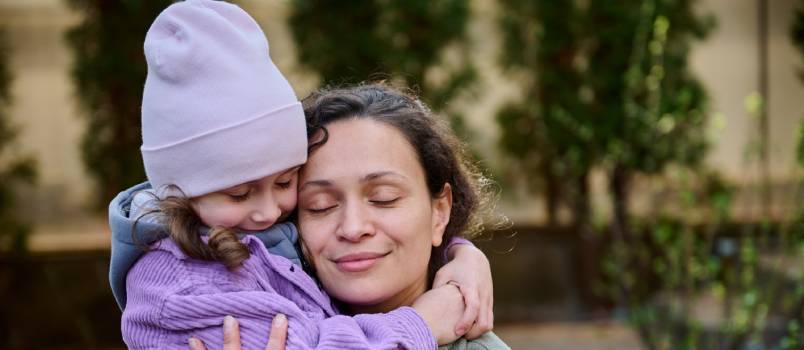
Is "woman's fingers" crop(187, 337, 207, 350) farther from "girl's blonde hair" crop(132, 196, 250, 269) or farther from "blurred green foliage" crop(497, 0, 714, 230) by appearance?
"blurred green foliage" crop(497, 0, 714, 230)

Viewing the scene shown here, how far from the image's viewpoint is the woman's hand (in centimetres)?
175

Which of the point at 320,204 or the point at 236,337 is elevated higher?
the point at 320,204

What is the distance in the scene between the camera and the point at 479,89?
6.84 metres

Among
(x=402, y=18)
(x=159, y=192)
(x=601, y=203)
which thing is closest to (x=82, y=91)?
(x=402, y=18)

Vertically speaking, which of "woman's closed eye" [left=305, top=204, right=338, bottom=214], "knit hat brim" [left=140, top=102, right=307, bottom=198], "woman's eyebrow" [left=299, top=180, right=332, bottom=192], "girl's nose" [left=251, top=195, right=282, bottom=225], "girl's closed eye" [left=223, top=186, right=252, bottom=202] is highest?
"knit hat brim" [left=140, top=102, right=307, bottom=198]

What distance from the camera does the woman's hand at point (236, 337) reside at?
175 centimetres

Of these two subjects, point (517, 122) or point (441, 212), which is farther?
point (517, 122)

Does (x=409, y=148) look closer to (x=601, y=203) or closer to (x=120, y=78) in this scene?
(x=120, y=78)

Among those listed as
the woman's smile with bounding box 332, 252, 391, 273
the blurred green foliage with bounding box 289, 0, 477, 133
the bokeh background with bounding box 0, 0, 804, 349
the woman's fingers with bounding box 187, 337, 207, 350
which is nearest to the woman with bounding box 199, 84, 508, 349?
the woman's smile with bounding box 332, 252, 391, 273

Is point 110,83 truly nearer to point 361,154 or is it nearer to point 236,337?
point 361,154

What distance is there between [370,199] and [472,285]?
1.03 ft

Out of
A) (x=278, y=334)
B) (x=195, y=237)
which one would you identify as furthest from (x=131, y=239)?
(x=278, y=334)

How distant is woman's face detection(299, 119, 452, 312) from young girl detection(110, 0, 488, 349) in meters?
0.06

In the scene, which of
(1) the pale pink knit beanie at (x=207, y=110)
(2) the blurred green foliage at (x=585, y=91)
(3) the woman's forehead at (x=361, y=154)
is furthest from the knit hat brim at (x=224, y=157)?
(2) the blurred green foliage at (x=585, y=91)
